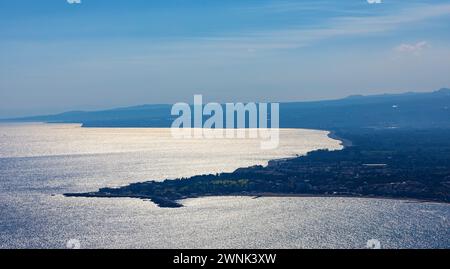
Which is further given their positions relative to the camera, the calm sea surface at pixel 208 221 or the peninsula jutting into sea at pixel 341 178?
the peninsula jutting into sea at pixel 341 178

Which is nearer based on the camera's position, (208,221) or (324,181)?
(208,221)

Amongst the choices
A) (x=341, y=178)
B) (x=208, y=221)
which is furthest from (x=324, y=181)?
(x=208, y=221)

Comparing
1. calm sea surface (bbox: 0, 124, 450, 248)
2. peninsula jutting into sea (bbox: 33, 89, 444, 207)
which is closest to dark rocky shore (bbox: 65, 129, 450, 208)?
peninsula jutting into sea (bbox: 33, 89, 444, 207)

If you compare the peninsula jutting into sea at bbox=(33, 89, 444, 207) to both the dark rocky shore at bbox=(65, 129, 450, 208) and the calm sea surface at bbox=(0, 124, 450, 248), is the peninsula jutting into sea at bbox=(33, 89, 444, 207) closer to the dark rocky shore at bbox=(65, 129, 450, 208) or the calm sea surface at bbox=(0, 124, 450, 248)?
the dark rocky shore at bbox=(65, 129, 450, 208)

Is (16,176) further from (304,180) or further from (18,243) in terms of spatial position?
(18,243)

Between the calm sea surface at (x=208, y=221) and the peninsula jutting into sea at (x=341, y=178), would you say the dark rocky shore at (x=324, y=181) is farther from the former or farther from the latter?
the calm sea surface at (x=208, y=221)

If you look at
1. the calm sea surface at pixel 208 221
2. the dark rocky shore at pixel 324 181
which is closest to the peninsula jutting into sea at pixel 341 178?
the dark rocky shore at pixel 324 181

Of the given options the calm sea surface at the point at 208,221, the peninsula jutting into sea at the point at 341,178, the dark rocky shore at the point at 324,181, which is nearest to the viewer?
the calm sea surface at the point at 208,221

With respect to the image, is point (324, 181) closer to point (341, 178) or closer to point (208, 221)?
point (341, 178)
